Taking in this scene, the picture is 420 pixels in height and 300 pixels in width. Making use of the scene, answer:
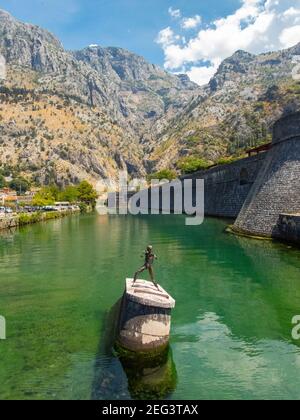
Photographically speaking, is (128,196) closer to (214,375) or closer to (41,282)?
(41,282)

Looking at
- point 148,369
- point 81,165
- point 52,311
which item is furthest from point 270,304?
point 81,165

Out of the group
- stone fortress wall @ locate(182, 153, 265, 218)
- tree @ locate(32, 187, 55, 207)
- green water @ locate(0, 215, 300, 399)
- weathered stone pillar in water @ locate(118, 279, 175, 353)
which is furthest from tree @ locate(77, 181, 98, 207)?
weathered stone pillar in water @ locate(118, 279, 175, 353)

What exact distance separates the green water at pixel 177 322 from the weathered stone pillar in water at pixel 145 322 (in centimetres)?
72

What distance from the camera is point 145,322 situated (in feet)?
39.6

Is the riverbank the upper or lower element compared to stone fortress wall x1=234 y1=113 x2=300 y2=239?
lower

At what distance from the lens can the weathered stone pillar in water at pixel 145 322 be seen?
39.5 ft

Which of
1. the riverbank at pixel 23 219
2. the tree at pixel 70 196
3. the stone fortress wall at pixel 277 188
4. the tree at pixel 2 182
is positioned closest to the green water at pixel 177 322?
the stone fortress wall at pixel 277 188

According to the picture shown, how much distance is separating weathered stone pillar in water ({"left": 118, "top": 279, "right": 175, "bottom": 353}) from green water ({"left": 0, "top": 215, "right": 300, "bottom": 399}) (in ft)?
2.38

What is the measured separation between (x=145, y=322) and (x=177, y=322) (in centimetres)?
397

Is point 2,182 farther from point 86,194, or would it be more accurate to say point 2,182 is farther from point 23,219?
point 23,219

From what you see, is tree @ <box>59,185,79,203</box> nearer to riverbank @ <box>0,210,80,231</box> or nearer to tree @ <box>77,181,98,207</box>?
tree @ <box>77,181,98,207</box>

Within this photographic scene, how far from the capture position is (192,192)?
86562 millimetres

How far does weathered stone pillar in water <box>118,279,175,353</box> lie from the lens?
39.5 ft

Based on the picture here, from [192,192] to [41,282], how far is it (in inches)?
2595
